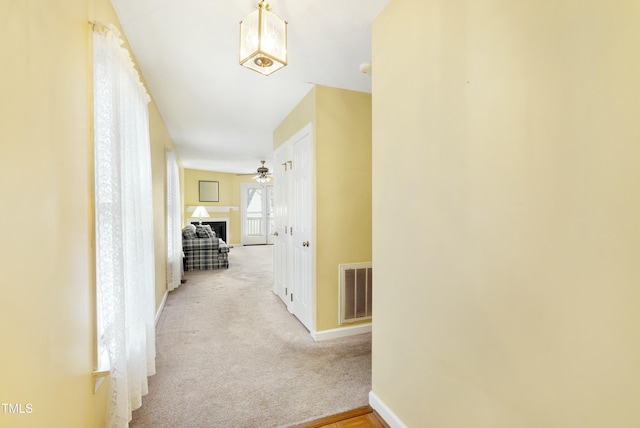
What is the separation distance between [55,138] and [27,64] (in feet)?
0.88

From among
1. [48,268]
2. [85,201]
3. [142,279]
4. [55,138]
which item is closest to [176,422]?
[142,279]

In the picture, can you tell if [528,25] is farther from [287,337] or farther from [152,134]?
[152,134]

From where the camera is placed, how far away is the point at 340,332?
282cm

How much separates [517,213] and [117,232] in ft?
6.06

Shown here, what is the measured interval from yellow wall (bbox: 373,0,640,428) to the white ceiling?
540mm

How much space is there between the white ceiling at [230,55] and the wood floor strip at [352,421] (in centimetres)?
253

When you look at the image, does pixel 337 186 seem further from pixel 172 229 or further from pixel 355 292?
pixel 172 229

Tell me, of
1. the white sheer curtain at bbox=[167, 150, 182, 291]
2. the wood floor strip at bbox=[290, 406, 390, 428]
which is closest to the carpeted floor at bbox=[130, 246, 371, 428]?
the wood floor strip at bbox=[290, 406, 390, 428]

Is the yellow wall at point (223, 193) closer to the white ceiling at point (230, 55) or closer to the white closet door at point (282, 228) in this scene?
the white ceiling at point (230, 55)

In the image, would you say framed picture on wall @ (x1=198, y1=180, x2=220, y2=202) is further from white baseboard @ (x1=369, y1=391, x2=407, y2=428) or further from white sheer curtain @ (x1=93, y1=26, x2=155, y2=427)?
white baseboard @ (x1=369, y1=391, x2=407, y2=428)

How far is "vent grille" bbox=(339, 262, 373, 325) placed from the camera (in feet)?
9.37

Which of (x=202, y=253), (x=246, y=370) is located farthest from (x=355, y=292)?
(x=202, y=253)

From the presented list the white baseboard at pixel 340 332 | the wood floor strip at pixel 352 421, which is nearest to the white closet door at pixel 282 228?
the white baseboard at pixel 340 332

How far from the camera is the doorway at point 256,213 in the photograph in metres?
9.76
